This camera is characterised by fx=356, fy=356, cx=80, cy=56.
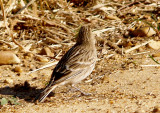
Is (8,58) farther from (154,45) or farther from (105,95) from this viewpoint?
(154,45)

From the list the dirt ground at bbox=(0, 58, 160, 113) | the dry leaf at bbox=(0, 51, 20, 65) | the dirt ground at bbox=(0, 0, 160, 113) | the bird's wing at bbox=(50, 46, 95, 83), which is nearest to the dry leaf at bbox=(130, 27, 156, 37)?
the dirt ground at bbox=(0, 0, 160, 113)

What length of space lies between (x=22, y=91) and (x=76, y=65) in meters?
1.07

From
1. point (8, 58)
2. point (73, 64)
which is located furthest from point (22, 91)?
point (8, 58)

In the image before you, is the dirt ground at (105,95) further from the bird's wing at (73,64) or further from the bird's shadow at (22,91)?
the bird's wing at (73,64)

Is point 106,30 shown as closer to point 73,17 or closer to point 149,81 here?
point 73,17

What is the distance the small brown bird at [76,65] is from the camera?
570 cm

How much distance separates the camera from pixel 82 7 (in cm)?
1022

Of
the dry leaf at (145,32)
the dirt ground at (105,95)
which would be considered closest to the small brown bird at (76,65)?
the dirt ground at (105,95)

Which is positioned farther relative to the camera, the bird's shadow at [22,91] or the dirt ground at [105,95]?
the bird's shadow at [22,91]

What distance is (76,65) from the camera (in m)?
6.11

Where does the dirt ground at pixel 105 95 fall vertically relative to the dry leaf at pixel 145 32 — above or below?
below

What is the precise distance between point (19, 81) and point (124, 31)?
336 cm

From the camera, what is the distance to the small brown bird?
570 cm

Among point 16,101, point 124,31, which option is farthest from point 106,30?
point 16,101
